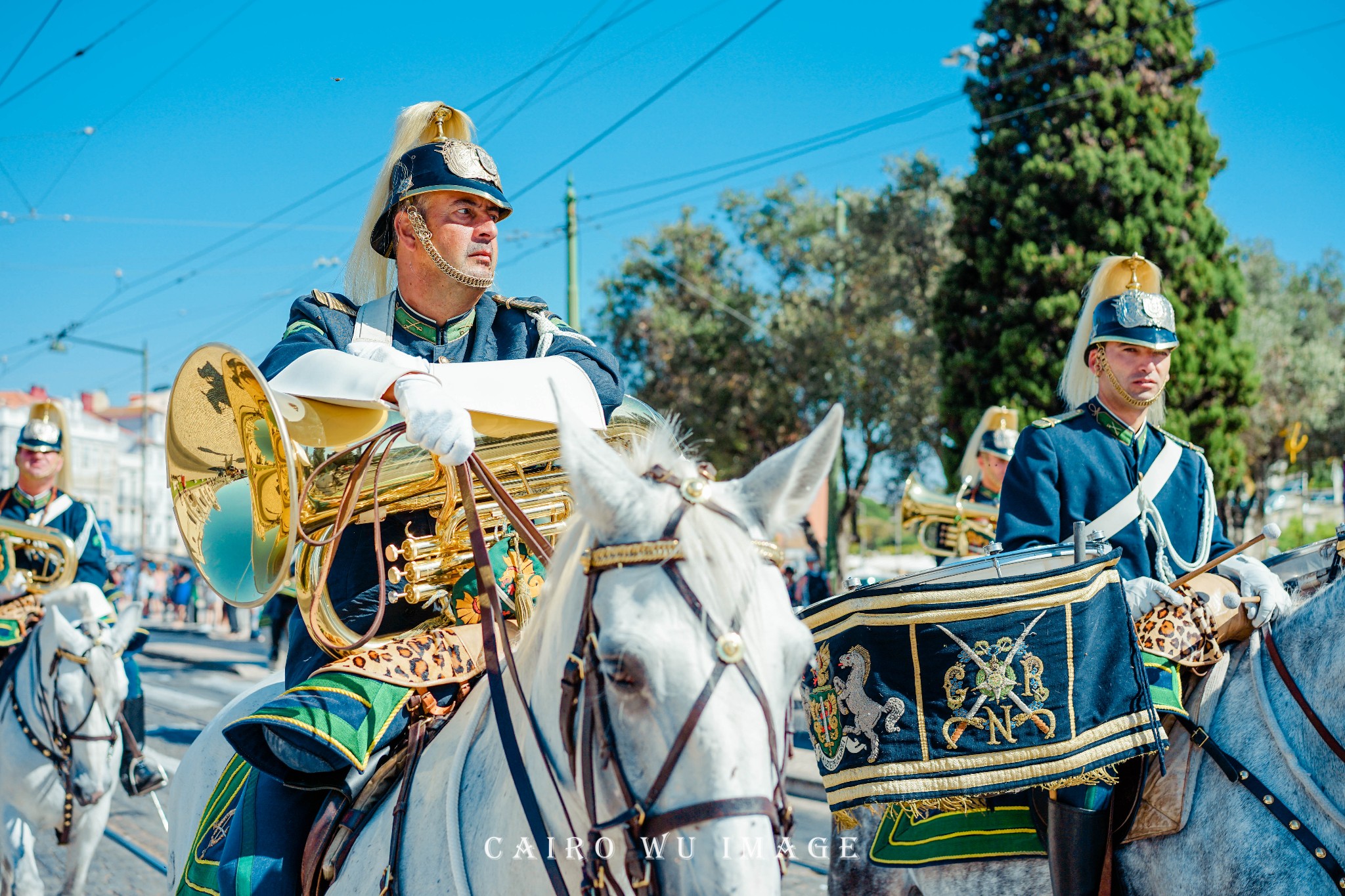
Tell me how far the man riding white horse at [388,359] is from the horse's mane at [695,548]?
0.41 m

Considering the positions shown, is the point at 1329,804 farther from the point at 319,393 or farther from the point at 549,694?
the point at 319,393

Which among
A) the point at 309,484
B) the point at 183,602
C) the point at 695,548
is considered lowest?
the point at 695,548

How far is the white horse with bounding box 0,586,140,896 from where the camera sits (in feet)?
19.6

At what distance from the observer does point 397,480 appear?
2674 millimetres

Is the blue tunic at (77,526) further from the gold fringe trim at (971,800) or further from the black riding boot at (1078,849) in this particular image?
the black riding boot at (1078,849)

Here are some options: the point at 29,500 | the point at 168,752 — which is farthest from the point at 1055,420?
the point at 168,752

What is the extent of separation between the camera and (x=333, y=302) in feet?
9.59

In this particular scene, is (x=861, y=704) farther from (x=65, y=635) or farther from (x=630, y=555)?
(x=65, y=635)

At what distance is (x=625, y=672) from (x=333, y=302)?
1656 mm

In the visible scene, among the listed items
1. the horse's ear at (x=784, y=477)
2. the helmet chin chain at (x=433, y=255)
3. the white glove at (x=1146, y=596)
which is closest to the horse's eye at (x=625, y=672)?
the horse's ear at (x=784, y=477)

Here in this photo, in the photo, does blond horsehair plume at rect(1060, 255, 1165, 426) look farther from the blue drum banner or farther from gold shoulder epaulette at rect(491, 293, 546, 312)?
gold shoulder epaulette at rect(491, 293, 546, 312)

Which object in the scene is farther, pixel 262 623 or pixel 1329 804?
pixel 262 623

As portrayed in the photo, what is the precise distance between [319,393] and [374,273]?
924 millimetres

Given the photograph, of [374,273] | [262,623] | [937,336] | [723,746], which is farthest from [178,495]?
[937,336]
